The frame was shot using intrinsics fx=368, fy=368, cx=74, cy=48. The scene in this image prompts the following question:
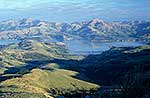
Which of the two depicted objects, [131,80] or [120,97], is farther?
[131,80]

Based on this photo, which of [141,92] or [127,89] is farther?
[141,92]

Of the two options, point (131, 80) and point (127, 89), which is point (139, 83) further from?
point (127, 89)

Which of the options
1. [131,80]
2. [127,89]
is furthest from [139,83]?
[127,89]

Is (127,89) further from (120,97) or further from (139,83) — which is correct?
(139,83)

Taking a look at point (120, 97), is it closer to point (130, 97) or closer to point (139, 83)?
point (130, 97)

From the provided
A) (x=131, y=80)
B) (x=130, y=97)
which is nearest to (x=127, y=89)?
(x=130, y=97)

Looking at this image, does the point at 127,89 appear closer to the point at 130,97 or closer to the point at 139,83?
the point at 130,97

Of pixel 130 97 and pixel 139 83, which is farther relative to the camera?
pixel 139 83
